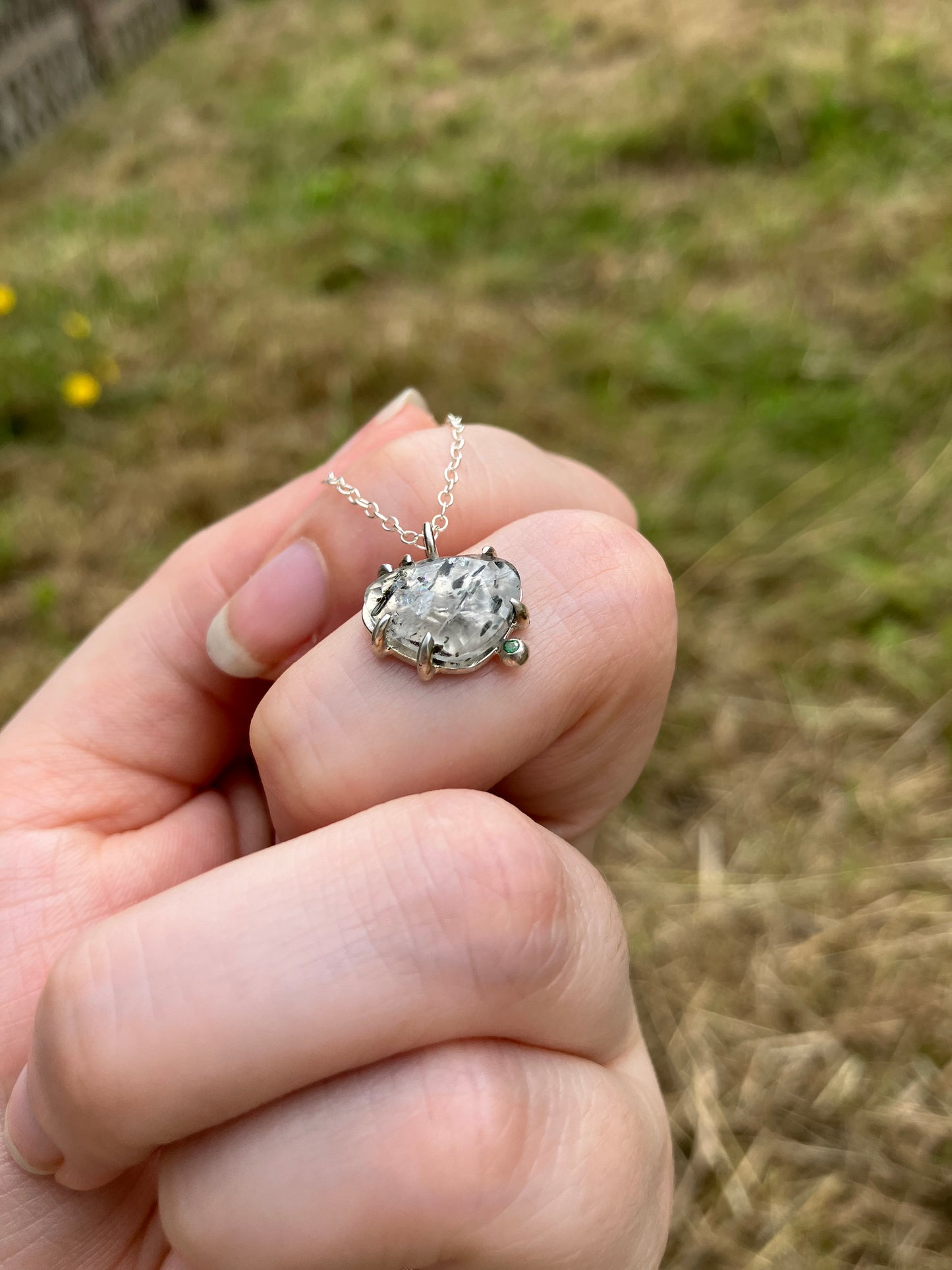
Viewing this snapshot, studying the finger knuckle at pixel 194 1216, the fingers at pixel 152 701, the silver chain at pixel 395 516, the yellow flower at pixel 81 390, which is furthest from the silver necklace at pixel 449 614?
the yellow flower at pixel 81 390

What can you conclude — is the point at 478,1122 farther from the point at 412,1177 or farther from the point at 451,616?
the point at 451,616

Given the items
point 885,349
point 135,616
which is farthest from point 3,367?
point 885,349

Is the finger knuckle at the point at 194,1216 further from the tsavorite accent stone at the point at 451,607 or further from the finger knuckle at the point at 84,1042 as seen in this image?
the tsavorite accent stone at the point at 451,607

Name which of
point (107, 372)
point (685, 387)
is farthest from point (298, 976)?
point (107, 372)

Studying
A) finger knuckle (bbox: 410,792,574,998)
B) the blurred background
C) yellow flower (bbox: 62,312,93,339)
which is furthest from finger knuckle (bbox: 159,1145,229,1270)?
yellow flower (bbox: 62,312,93,339)

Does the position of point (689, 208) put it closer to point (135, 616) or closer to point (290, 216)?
point (290, 216)
